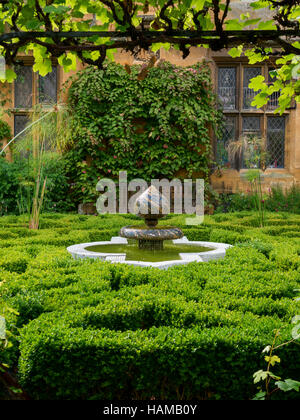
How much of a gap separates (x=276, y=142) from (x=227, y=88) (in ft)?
5.58

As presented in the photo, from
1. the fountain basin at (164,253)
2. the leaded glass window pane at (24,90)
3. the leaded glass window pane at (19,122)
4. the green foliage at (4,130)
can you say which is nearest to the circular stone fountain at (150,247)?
the fountain basin at (164,253)

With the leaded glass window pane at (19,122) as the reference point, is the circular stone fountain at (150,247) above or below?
below

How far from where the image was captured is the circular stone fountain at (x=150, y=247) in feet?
13.6

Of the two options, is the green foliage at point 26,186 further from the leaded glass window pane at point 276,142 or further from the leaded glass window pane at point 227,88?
the leaded glass window pane at point 276,142

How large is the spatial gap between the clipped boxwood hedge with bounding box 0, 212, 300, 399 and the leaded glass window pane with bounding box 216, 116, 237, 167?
20.7ft

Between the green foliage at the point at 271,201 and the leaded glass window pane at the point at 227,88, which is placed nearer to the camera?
the green foliage at the point at 271,201

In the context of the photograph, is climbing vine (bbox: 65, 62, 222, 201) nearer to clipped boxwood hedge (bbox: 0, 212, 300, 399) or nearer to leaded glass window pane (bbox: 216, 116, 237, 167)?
leaded glass window pane (bbox: 216, 116, 237, 167)

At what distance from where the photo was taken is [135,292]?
286cm

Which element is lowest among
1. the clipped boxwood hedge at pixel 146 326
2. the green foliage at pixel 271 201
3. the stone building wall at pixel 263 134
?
the clipped boxwood hedge at pixel 146 326

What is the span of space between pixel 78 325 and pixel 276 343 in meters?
1.06

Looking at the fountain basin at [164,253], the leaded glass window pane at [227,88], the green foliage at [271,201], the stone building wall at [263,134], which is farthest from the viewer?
the leaded glass window pane at [227,88]

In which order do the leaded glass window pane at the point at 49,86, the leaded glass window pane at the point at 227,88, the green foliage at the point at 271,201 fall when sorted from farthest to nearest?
the leaded glass window pane at the point at 49,86
the leaded glass window pane at the point at 227,88
the green foliage at the point at 271,201

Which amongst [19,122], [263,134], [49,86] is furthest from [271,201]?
[19,122]
